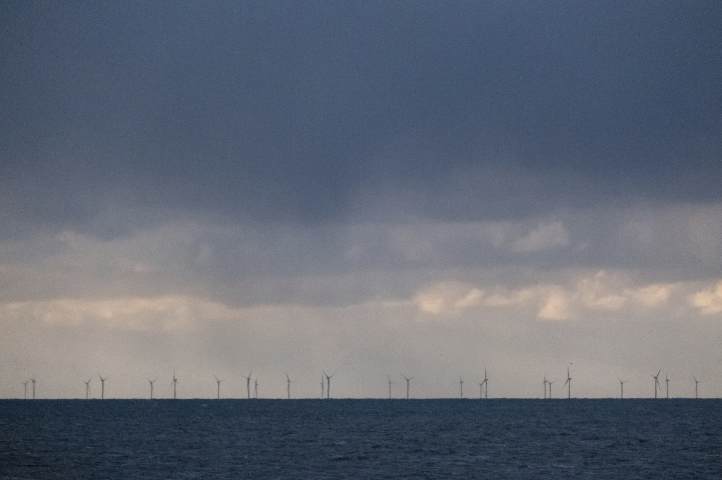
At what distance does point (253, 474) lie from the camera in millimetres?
106875

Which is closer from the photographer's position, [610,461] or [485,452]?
[610,461]

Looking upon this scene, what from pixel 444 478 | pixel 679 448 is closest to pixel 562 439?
pixel 679 448

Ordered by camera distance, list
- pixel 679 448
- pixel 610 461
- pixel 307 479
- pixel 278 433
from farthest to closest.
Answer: pixel 278 433, pixel 679 448, pixel 610 461, pixel 307 479

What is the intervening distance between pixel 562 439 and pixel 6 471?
9718cm

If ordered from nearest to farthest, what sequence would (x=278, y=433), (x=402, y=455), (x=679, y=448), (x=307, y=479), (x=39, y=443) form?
(x=307, y=479) → (x=402, y=455) → (x=679, y=448) → (x=39, y=443) → (x=278, y=433)

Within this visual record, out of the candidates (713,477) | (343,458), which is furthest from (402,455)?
(713,477)

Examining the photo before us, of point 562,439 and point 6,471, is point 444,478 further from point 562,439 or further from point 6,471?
point 562,439

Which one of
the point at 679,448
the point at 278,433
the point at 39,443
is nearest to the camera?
the point at 679,448

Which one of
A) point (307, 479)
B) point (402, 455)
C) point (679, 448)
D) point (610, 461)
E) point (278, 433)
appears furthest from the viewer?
point (278, 433)

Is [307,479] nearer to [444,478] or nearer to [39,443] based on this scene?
[444,478]

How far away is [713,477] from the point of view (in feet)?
336

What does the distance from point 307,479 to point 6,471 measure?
34.7m

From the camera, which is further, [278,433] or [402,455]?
[278,433]

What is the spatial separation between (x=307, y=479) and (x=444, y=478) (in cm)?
1531
